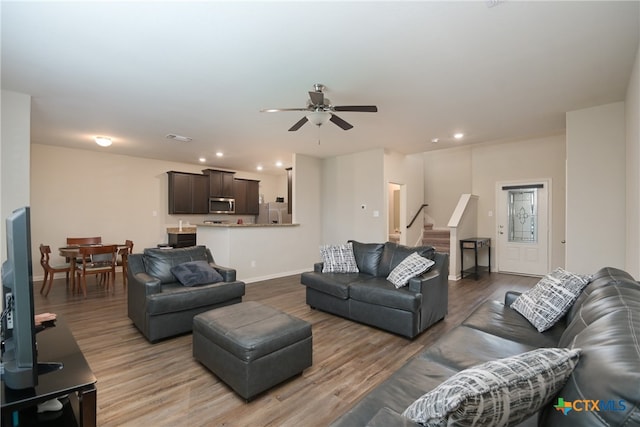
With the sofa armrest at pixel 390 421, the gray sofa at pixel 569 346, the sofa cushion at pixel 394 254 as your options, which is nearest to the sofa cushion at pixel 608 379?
the gray sofa at pixel 569 346

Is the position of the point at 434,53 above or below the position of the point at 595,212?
above

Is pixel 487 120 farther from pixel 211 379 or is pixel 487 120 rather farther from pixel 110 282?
pixel 110 282

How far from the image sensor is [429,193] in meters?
8.19

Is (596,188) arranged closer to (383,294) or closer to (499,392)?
(383,294)

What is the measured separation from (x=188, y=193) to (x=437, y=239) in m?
6.24

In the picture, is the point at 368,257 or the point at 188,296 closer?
the point at 188,296

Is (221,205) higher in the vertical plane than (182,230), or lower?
higher

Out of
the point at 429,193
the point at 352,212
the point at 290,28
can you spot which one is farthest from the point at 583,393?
the point at 429,193

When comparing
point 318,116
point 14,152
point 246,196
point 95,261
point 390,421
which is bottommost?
point 95,261

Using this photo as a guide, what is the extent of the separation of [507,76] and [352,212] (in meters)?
3.93

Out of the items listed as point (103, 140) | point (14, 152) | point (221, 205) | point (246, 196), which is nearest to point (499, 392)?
point (14, 152)

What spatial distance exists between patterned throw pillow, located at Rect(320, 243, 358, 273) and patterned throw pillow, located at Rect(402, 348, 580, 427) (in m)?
2.98

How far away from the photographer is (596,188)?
12.0ft

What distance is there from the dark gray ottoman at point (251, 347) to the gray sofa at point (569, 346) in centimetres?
92
